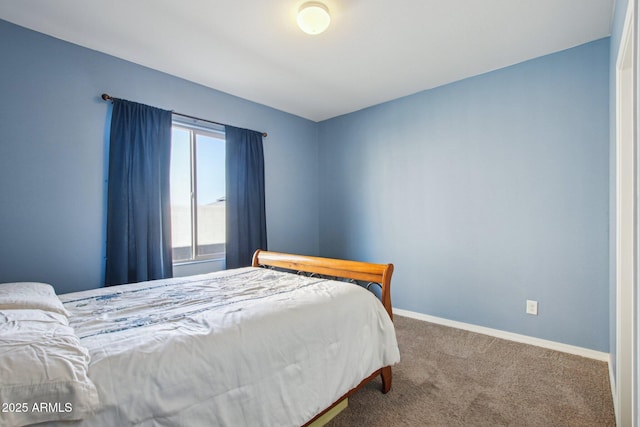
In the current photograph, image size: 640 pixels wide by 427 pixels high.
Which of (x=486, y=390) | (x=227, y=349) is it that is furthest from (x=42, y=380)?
(x=486, y=390)

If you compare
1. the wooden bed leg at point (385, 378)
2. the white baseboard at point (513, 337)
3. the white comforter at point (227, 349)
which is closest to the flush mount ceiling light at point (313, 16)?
the white comforter at point (227, 349)

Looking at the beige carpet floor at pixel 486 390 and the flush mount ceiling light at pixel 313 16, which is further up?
the flush mount ceiling light at pixel 313 16

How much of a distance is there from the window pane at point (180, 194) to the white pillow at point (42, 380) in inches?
81.6

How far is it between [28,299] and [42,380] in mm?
808

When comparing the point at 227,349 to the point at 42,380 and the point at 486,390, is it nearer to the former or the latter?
the point at 42,380

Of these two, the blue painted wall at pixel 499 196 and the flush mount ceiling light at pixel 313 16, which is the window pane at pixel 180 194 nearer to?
the flush mount ceiling light at pixel 313 16

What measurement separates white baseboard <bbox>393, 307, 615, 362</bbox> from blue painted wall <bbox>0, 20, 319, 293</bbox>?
10.1 feet

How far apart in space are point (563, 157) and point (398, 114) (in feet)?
5.42

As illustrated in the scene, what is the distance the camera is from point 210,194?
3.29 meters

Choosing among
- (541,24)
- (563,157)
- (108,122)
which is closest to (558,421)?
(563,157)

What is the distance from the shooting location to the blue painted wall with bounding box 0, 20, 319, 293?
2.11 m

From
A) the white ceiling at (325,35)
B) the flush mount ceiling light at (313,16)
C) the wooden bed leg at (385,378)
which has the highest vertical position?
the white ceiling at (325,35)

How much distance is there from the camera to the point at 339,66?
2760 mm

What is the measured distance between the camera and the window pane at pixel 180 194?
9.90ft
